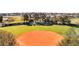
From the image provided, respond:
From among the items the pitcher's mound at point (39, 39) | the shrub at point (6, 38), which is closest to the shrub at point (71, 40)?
the pitcher's mound at point (39, 39)

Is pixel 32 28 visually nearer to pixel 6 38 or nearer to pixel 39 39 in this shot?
pixel 39 39

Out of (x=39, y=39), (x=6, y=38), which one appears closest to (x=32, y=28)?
(x=39, y=39)

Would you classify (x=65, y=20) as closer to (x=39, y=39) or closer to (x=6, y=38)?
(x=39, y=39)

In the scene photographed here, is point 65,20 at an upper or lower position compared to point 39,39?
upper

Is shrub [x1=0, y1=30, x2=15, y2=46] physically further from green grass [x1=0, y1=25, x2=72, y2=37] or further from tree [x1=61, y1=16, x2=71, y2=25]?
tree [x1=61, y1=16, x2=71, y2=25]
